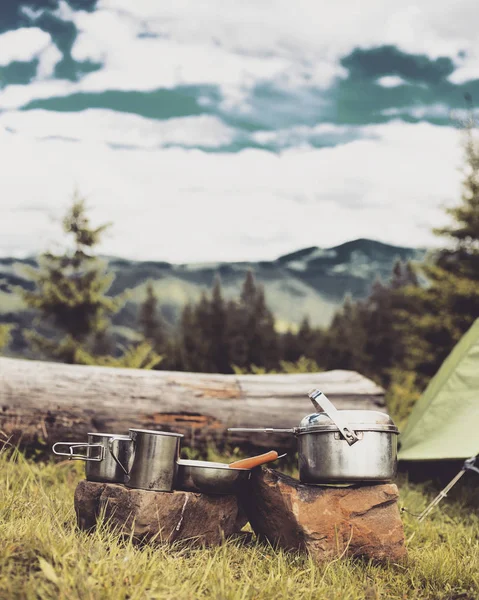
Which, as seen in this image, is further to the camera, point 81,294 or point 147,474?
point 81,294

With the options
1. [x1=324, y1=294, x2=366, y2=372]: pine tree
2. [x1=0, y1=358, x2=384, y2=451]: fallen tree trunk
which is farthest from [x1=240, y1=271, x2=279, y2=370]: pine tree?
[x1=0, y1=358, x2=384, y2=451]: fallen tree trunk

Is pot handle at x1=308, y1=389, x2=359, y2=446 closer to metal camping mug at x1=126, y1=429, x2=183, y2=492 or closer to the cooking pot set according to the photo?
the cooking pot set

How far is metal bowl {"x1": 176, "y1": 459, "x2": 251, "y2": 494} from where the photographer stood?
3742 mm

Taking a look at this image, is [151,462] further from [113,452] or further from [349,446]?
[349,446]

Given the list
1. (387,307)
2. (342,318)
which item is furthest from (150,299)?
(387,307)

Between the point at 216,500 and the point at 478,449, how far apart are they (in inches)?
90.9

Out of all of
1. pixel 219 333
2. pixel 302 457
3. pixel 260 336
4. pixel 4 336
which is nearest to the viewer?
pixel 302 457

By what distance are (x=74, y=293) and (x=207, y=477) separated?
52.8 ft

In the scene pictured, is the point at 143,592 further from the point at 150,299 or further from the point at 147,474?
the point at 150,299

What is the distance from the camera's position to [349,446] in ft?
12.0

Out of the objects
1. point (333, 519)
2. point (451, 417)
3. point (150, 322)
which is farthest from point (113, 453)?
point (150, 322)

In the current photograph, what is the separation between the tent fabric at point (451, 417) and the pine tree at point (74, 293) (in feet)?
45.8

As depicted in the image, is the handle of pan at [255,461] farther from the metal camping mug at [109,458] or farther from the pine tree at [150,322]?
the pine tree at [150,322]

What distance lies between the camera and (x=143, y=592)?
272cm
